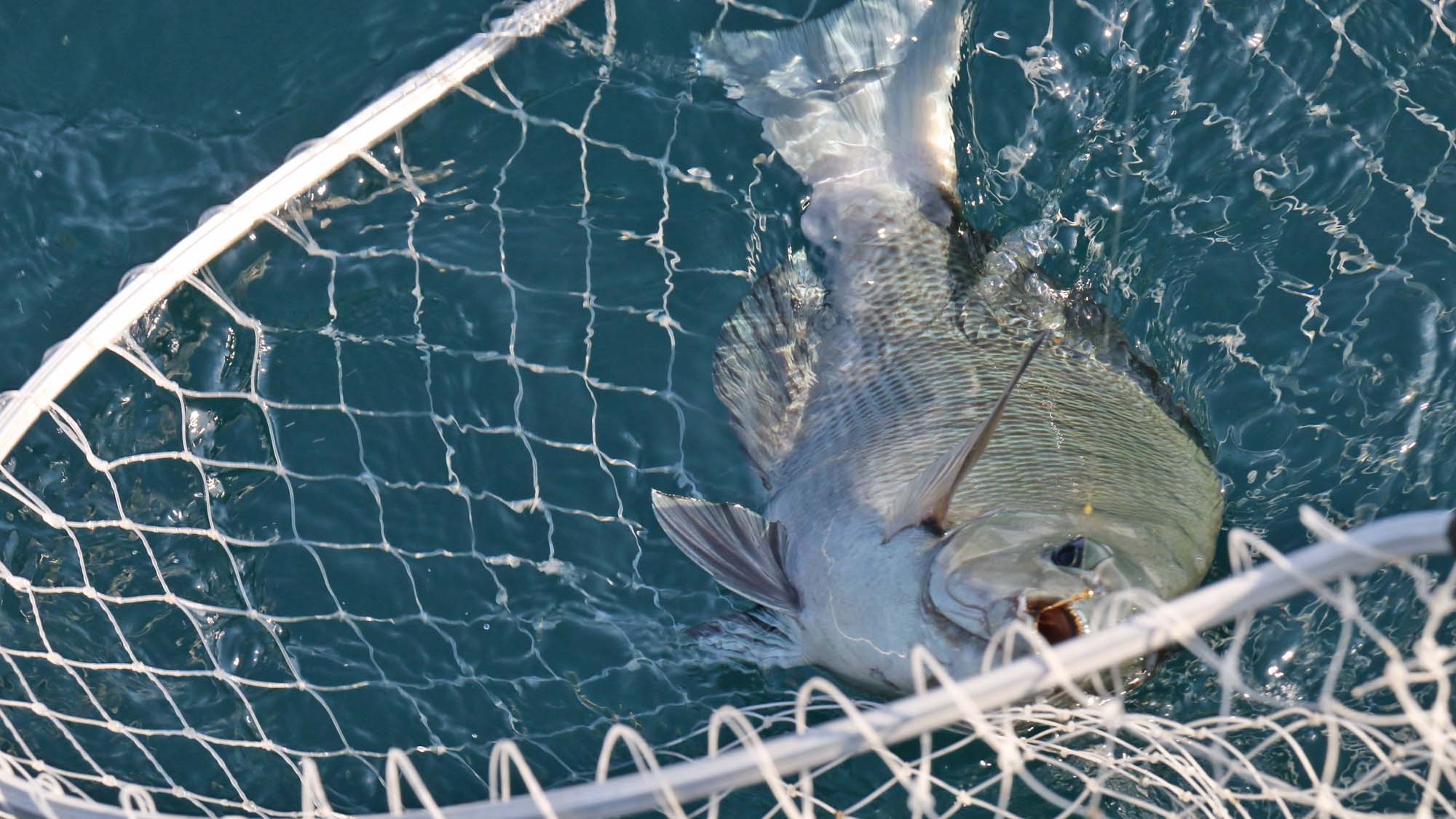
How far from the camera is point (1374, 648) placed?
13.6ft

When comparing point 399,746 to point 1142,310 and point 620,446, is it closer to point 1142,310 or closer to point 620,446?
point 620,446

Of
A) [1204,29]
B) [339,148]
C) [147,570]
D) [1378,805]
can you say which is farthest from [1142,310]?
[147,570]

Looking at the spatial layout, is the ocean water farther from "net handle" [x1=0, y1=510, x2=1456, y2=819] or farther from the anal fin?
"net handle" [x1=0, y1=510, x2=1456, y2=819]

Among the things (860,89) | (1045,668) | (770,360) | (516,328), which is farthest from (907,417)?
(1045,668)

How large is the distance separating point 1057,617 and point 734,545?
4.17ft

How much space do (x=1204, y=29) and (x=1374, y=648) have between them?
248 centimetres

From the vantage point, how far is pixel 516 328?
16.1ft

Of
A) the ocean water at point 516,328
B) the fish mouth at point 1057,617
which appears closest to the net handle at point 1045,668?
the fish mouth at point 1057,617

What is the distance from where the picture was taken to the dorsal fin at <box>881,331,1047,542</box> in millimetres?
3328

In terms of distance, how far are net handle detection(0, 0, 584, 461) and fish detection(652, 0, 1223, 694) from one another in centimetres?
83

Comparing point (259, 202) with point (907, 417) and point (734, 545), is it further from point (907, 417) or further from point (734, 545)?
point (907, 417)

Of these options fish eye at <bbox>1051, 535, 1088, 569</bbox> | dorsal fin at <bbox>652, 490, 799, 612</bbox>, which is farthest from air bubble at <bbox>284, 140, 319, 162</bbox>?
fish eye at <bbox>1051, 535, 1088, 569</bbox>

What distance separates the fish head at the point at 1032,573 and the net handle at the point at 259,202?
2.70 metres

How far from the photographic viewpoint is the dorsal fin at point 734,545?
13.5ft
